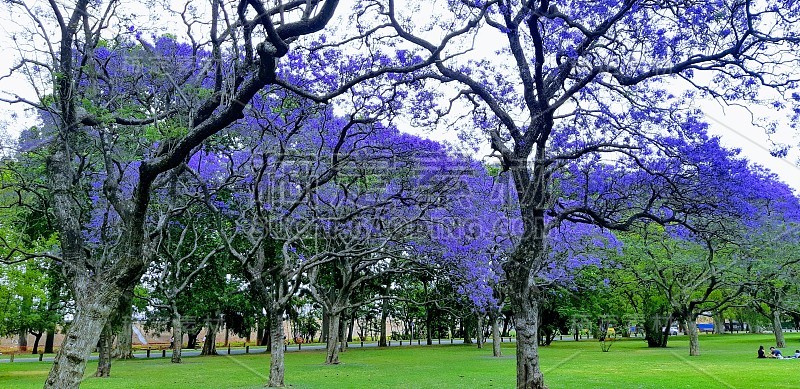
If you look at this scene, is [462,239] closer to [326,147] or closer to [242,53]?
[326,147]

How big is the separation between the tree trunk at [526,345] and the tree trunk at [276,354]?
637 centimetres

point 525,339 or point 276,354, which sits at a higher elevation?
point 525,339

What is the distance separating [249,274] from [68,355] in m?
7.30

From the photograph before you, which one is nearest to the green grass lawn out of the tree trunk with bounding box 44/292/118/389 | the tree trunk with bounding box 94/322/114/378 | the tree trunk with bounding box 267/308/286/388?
the tree trunk with bounding box 94/322/114/378

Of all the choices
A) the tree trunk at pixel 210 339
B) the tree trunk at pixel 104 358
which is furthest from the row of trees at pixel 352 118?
the tree trunk at pixel 210 339

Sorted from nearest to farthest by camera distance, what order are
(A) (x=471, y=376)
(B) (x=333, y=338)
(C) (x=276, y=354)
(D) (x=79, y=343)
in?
(D) (x=79, y=343)
(C) (x=276, y=354)
(A) (x=471, y=376)
(B) (x=333, y=338)

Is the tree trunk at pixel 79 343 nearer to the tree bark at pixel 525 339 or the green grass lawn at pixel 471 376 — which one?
the tree bark at pixel 525 339

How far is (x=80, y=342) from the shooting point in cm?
765

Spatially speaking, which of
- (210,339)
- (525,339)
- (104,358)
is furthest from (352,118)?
(210,339)

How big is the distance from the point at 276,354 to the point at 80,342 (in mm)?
7759

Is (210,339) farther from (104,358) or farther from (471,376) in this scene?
(471,376)

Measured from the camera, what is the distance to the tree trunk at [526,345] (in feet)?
35.5

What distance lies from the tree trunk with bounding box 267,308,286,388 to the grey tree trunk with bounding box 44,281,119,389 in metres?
7.57

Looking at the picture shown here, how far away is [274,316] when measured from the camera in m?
15.4
